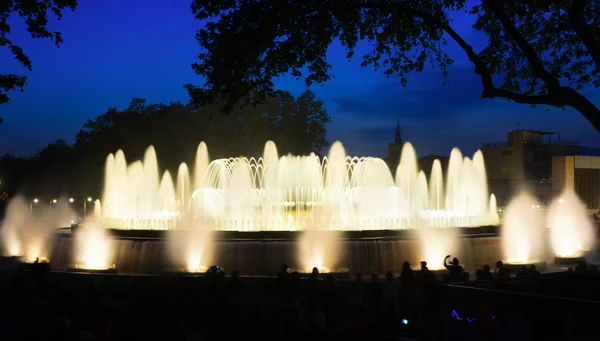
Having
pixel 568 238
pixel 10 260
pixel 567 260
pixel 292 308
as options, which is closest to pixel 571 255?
pixel 567 260

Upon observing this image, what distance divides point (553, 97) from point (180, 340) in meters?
7.32

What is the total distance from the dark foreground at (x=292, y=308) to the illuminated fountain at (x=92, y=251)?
504 centimetres

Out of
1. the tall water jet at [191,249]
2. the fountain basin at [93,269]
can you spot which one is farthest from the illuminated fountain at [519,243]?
the fountain basin at [93,269]

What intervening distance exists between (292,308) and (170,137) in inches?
2017

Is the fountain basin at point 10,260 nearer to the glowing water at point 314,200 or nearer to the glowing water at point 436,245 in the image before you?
the glowing water at point 314,200

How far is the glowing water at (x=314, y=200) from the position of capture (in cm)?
2486

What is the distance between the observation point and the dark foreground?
830cm

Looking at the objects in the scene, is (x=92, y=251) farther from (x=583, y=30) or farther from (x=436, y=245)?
(x=583, y=30)

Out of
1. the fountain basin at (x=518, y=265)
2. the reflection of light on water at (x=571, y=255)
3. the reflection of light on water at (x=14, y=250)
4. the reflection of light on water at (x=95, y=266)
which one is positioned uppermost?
the reflection of light on water at (x=14, y=250)

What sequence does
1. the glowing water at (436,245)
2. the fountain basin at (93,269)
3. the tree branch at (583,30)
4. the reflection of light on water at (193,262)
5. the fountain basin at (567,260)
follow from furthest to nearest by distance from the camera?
the fountain basin at (567,260)
the glowing water at (436,245)
the reflection of light on water at (193,262)
the fountain basin at (93,269)
the tree branch at (583,30)

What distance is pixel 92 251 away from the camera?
69.7 ft

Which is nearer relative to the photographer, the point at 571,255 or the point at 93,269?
the point at 93,269

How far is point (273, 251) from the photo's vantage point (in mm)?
19453

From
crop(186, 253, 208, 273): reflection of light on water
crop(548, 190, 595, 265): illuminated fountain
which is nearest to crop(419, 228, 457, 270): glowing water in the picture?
crop(548, 190, 595, 265): illuminated fountain
